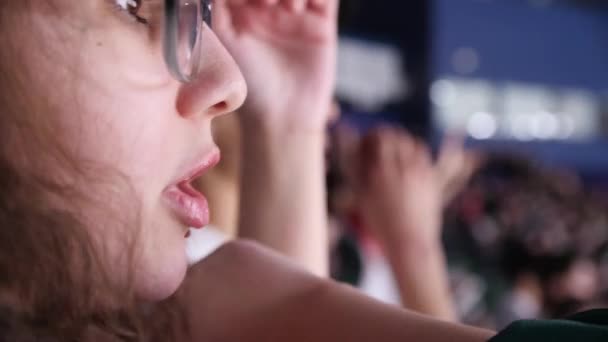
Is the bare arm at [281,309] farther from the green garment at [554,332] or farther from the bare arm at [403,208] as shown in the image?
the bare arm at [403,208]

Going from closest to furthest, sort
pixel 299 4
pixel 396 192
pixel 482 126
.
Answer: pixel 299 4 → pixel 396 192 → pixel 482 126

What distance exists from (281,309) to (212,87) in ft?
0.49

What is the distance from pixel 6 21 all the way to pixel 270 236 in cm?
42

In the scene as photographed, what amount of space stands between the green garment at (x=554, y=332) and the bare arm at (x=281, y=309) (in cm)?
4

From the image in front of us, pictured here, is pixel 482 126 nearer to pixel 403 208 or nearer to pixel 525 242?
pixel 525 242

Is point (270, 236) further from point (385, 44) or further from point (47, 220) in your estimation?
point (385, 44)

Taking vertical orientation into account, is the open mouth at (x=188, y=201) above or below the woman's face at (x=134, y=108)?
below

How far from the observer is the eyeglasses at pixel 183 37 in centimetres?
46

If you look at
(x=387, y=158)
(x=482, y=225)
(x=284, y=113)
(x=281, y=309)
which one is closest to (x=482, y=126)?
(x=482, y=225)

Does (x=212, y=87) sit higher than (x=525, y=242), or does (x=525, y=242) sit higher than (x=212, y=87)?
(x=212, y=87)

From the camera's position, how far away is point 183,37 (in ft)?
1.56

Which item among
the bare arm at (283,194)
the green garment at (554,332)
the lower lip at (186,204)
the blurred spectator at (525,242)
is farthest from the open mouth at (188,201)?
the blurred spectator at (525,242)

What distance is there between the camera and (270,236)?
32.1 inches

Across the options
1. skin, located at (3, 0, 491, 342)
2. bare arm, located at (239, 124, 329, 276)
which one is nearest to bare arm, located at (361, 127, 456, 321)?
bare arm, located at (239, 124, 329, 276)
